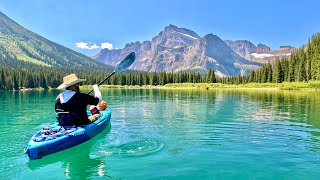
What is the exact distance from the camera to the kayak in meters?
11.9

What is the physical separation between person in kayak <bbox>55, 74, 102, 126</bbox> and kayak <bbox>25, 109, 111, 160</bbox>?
15.3 inches

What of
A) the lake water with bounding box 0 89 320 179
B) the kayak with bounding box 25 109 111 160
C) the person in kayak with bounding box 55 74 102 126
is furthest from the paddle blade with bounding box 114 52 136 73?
the person in kayak with bounding box 55 74 102 126

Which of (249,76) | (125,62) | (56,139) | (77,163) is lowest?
(77,163)

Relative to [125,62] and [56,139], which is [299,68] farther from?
[56,139]

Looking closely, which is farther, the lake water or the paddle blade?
the paddle blade

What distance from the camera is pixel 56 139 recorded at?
41.7 feet

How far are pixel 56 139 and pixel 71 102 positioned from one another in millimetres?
1860

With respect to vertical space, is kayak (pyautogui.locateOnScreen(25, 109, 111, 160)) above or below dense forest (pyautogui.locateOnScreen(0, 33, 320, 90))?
below

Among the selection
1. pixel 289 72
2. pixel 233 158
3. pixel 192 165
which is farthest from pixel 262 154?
pixel 289 72

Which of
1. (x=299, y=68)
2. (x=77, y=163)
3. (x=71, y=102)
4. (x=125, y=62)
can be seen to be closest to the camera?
(x=77, y=163)

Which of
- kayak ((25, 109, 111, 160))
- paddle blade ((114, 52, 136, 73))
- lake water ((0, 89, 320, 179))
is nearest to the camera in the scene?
lake water ((0, 89, 320, 179))

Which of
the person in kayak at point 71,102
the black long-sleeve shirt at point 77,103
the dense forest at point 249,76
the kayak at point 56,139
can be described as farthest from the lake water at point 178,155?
the dense forest at point 249,76

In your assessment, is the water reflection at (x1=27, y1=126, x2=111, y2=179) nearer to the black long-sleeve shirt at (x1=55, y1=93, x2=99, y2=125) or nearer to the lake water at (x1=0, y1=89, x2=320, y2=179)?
the lake water at (x1=0, y1=89, x2=320, y2=179)

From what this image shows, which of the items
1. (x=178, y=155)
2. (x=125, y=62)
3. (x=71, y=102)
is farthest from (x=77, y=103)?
(x=125, y=62)
